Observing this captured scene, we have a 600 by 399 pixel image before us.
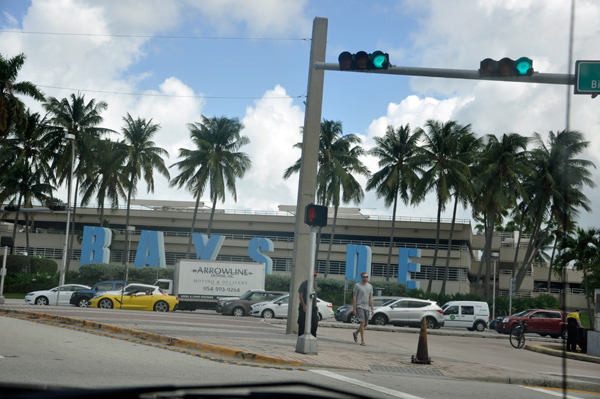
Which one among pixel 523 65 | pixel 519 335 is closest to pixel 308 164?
pixel 523 65

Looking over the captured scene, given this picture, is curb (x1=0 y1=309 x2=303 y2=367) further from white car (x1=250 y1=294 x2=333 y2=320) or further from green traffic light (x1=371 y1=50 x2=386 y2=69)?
white car (x1=250 y1=294 x2=333 y2=320)

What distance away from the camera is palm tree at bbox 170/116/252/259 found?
1948 inches

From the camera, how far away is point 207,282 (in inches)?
1258

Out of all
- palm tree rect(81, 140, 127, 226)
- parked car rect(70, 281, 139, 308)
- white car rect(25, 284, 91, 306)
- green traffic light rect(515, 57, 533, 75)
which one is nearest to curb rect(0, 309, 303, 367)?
green traffic light rect(515, 57, 533, 75)

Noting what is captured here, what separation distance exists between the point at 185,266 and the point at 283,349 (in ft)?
69.7

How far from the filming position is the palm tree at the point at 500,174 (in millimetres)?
47625

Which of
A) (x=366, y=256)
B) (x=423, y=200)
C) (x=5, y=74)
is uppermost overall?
(x=5, y=74)

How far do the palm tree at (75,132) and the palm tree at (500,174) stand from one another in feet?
104

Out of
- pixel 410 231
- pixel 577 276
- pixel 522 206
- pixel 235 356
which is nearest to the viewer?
pixel 235 356

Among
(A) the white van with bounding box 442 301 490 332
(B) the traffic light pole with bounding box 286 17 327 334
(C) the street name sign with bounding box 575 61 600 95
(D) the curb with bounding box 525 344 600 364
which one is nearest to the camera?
(C) the street name sign with bounding box 575 61 600 95

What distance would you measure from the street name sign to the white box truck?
24.9 metres

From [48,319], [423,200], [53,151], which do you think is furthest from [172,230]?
[48,319]

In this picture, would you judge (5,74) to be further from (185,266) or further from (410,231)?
(410,231)

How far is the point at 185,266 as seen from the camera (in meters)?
31.8
